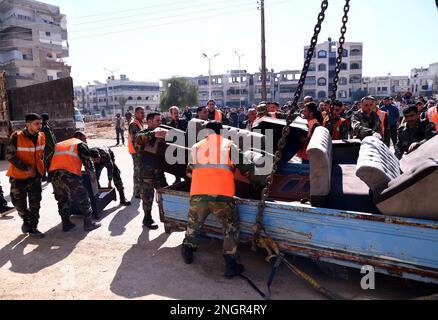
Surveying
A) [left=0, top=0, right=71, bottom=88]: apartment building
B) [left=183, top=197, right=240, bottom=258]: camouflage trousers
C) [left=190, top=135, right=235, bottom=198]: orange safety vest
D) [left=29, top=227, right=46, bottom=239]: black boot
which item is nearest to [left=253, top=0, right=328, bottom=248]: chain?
[left=183, top=197, right=240, bottom=258]: camouflage trousers

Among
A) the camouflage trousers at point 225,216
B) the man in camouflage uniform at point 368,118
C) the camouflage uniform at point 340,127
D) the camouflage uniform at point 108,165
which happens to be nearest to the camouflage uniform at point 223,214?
the camouflage trousers at point 225,216

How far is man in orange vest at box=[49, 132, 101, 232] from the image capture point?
485 cm

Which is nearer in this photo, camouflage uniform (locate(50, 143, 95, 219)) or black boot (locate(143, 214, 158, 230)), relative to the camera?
camouflage uniform (locate(50, 143, 95, 219))

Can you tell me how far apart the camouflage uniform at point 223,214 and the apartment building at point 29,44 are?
130ft

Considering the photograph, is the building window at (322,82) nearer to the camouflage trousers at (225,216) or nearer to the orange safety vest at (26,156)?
the orange safety vest at (26,156)

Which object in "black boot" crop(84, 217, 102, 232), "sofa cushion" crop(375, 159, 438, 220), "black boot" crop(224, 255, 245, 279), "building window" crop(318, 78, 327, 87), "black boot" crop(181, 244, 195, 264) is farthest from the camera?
"building window" crop(318, 78, 327, 87)

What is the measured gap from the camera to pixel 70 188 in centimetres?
489

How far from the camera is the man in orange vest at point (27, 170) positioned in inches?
188

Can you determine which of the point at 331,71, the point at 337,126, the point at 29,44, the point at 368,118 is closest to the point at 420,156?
the point at 337,126

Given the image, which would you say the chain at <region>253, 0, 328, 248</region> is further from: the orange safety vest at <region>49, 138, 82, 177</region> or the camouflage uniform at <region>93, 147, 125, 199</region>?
the camouflage uniform at <region>93, 147, 125, 199</region>

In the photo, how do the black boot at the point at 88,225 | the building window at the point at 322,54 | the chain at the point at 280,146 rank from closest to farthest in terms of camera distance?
the chain at the point at 280,146, the black boot at the point at 88,225, the building window at the point at 322,54

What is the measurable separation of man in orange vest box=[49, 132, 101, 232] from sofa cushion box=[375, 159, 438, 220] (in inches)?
162

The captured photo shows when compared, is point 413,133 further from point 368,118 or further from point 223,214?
point 223,214

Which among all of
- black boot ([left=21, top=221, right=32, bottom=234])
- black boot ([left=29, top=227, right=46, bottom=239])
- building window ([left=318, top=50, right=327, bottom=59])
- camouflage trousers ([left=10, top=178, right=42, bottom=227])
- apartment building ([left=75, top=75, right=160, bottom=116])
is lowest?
black boot ([left=29, top=227, right=46, bottom=239])
